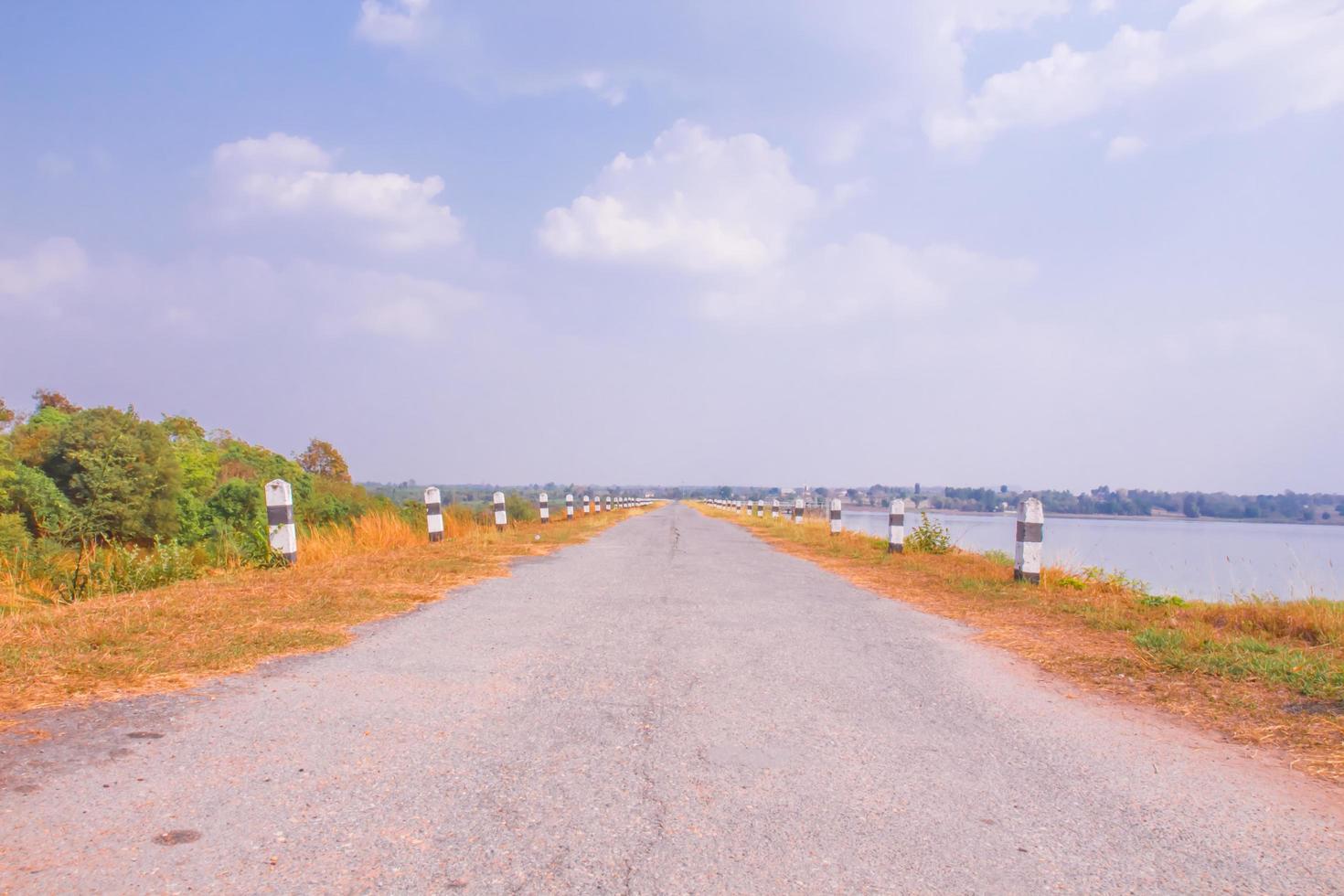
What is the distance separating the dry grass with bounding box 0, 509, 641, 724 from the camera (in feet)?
13.8

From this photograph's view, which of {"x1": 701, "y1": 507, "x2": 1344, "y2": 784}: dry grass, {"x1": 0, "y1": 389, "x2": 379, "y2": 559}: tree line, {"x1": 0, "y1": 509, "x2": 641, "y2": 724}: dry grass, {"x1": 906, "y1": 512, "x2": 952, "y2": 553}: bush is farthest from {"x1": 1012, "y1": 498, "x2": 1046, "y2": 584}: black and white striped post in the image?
{"x1": 0, "y1": 389, "x2": 379, "y2": 559}: tree line

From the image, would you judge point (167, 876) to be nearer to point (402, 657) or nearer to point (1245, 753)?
point (402, 657)

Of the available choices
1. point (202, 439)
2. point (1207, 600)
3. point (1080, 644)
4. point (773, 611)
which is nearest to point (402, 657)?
point (773, 611)

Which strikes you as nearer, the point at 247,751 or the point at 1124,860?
the point at 1124,860

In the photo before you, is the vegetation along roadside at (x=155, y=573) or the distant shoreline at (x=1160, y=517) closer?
the vegetation along roadside at (x=155, y=573)

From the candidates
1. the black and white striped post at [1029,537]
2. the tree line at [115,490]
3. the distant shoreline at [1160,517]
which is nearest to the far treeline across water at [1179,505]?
the distant shoreline at [1160,517]

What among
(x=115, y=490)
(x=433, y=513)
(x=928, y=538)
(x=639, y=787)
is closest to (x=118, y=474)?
(x=115, y=490)

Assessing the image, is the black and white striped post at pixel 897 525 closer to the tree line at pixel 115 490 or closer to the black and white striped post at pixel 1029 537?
the black and white striped post at pixel 1029 537

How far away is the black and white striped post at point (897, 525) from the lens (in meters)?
13.9

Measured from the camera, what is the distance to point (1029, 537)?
9617 mm

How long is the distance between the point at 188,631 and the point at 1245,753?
20.1ft

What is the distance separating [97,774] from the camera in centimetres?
294

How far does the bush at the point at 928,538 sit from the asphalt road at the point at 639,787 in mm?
9204

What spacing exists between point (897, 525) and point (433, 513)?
27.1ft
